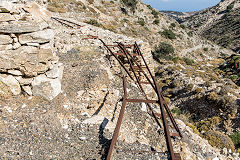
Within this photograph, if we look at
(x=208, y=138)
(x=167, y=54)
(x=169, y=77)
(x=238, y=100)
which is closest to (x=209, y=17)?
(x=167, y=54)

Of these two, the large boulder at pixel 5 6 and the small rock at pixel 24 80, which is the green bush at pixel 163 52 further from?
the large boulder at pixel 5 6

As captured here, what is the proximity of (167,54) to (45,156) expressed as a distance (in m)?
28.4

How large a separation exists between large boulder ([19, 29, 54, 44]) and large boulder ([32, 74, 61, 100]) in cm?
122

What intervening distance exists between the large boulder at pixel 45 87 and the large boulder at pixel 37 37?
1215 millimetres

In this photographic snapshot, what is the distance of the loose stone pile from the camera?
4.69 metres

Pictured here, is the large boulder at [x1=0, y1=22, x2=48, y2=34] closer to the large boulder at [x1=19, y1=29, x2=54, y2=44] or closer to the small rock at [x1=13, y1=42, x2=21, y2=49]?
the large boulder at [x1=19, y1=29, x2=54, y2=44]

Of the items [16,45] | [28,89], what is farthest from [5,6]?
[28,89]

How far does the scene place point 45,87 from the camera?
5.51 meters

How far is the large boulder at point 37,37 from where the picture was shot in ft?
16.5

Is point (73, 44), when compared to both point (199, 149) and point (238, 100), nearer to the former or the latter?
point (199, 149)

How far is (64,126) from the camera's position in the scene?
482 cm

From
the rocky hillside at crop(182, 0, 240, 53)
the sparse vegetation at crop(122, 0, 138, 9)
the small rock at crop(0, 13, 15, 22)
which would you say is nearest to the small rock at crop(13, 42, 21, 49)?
the small rock at crop(0, 13, 15, 22)

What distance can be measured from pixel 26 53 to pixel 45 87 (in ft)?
4.16

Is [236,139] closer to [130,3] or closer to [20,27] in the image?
[20,27]
